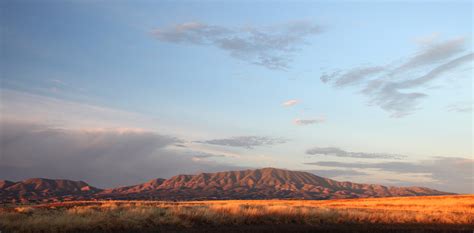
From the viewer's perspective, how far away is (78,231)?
18906mm

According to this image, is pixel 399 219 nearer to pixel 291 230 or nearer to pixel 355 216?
pixel 355 216

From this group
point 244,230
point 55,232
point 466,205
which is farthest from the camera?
point 466,205

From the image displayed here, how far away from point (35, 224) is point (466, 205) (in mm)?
48172

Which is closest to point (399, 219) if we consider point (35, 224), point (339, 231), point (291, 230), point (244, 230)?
point (339, 231)

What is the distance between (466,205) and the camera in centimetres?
4772

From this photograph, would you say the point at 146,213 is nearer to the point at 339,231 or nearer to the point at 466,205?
the point at 339,231

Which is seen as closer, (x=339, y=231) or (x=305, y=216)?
(x=339, y=231)

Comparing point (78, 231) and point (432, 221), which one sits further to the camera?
point (432, 221)

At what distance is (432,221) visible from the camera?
28172 mm

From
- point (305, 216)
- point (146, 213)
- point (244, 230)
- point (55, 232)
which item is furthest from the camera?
point (305, 216)

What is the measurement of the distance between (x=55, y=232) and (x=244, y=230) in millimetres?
9303

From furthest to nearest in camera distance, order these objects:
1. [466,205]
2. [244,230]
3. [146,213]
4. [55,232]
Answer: [466,205] < [146,213] < [244,230] < [55,232]

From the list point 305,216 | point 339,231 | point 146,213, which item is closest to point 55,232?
point 146,213

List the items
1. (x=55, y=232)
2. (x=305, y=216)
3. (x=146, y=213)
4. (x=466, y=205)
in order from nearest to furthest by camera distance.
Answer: (x=55, y=232)
(x=146, y=213)
(x=305, y=216)
(x=466, y=205)
